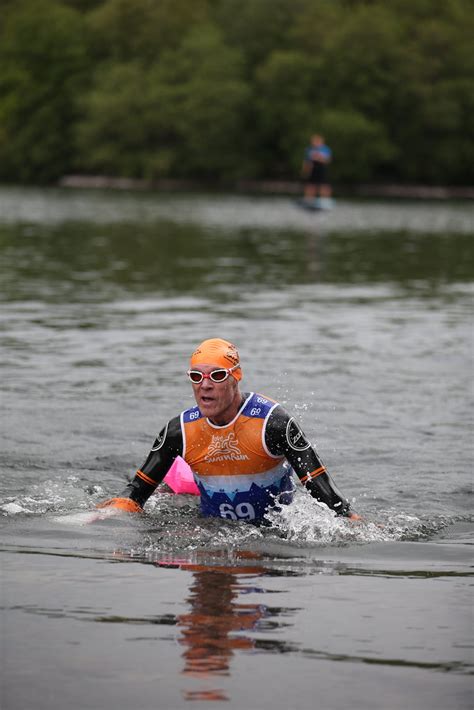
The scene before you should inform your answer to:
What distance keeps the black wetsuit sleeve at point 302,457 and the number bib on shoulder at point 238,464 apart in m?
0.07

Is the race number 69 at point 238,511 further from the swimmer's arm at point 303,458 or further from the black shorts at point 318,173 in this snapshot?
the black shorts at point 318,173

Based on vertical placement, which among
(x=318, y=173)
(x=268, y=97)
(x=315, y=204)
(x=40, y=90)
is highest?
(x=268, y=97)

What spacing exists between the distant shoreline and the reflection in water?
87557 mm

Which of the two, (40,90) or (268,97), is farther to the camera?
(40,90)

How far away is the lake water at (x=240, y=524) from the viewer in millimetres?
6445

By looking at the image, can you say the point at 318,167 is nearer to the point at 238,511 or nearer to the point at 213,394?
the point at 238,511

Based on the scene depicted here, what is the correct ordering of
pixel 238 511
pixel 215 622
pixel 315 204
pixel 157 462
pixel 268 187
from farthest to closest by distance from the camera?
pixel 268 187
pixel 315 204
pixel 238 511
pixel 157 462
pixel 215 622

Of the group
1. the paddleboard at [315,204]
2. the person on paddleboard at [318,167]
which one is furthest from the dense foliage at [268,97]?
the person on paddleboard at [318,167]

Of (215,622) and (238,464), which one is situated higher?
(238,464)

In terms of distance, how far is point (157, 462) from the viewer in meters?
9.51

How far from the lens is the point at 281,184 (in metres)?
104

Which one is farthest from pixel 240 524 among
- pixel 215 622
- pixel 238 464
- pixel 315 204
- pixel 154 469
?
Result: pixel 315 204

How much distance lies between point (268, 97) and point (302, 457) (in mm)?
96439

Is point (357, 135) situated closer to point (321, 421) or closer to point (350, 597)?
point (321, 421)
